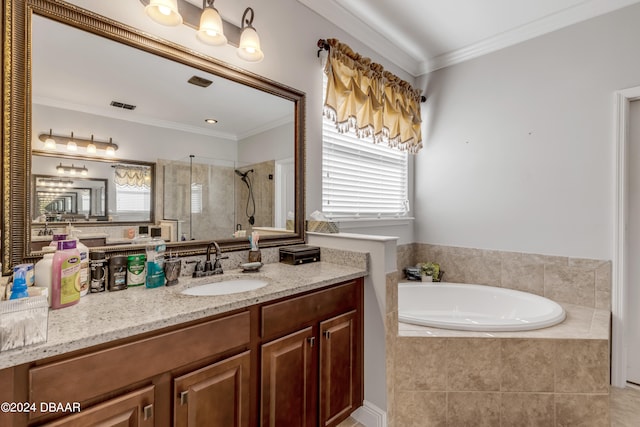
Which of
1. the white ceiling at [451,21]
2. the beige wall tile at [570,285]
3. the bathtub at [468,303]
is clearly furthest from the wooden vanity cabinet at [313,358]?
the white ceiling at [451,21]

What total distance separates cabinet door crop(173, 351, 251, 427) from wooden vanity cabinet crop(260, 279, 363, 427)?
3.4 inches

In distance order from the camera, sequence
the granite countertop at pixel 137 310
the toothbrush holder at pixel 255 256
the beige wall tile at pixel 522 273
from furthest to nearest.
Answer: the beige wall tile at pixel 522 273 < the toothbrush holder at pixel 255 256 < the granite countertop at pixel 137 310

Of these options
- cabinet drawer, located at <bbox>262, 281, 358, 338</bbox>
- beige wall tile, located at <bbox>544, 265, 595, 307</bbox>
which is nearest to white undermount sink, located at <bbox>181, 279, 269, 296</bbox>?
cabinet drawer, located at <bbox>262, 281, 358, 338</bbox>

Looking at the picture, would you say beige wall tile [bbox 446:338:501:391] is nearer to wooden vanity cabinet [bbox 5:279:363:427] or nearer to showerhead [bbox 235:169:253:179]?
wooden vanity cabinet [bbox 5:279:363:427]

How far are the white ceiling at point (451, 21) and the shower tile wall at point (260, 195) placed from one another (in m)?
1.21

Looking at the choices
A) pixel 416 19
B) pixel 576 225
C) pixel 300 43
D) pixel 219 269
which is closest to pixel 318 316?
pixel 219 269

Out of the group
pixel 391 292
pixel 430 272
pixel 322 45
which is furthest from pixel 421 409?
pixel 322 45

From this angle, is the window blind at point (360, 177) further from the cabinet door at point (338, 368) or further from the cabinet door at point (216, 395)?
the cabinet door at point (216, 395)

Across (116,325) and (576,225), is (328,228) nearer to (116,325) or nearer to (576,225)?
(116,325)

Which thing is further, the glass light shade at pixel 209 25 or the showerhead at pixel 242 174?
the showerhead at pixel 242 174

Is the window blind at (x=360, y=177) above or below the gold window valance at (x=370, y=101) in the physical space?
below

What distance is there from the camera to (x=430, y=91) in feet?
10.3

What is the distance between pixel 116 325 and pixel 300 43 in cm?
199

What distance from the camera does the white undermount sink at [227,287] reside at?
4.70 feet
